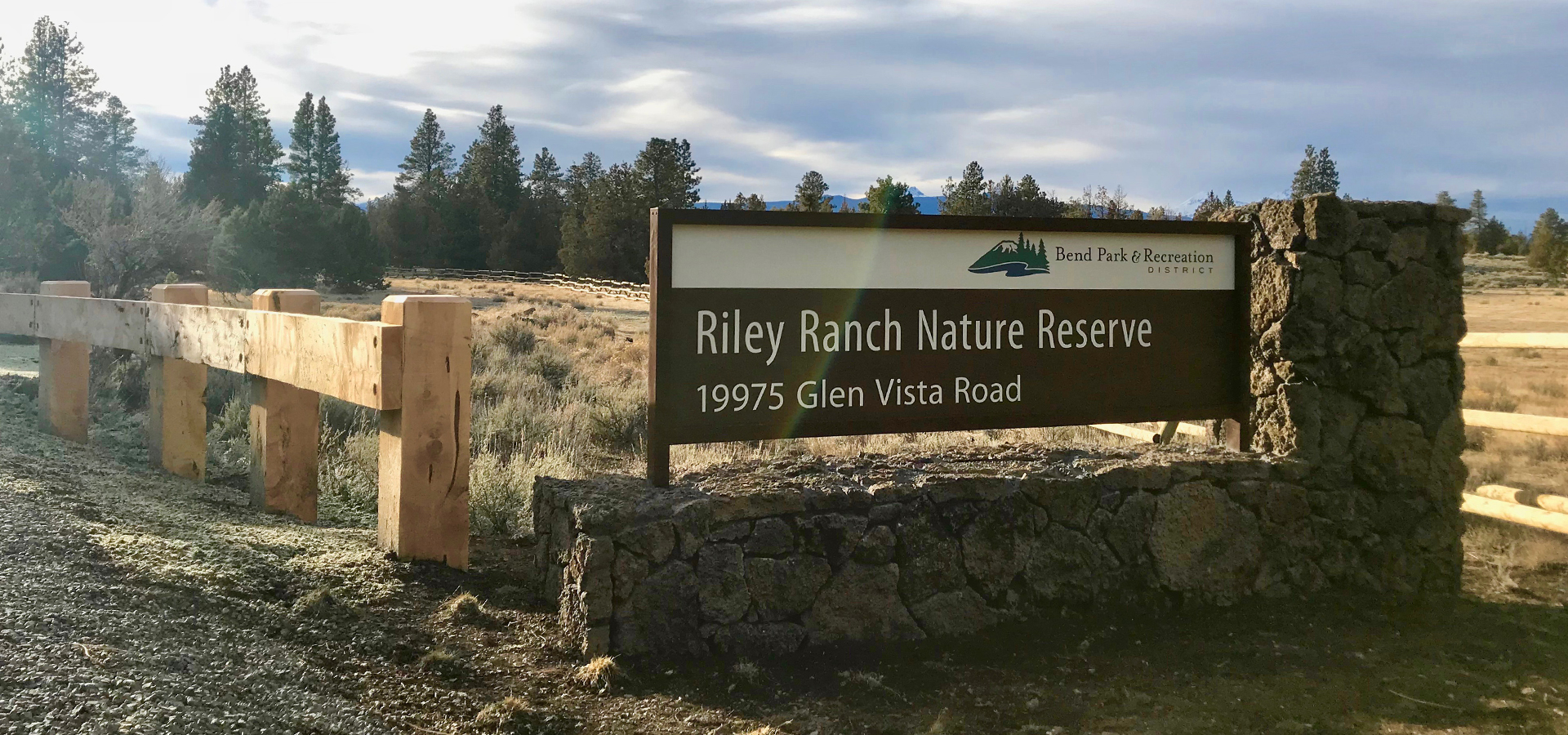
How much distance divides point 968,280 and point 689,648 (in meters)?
2.16

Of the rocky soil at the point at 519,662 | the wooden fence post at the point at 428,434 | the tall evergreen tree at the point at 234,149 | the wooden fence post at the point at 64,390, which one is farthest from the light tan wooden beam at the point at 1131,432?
the tall evergreen tree at the point at 234,149

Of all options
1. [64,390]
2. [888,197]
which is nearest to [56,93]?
[888,197]

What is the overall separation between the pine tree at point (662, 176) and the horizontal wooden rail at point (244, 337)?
50797 millimetres

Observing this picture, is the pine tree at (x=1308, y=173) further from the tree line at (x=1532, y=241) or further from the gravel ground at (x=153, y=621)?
the gravel ground at (x=153, y=621)

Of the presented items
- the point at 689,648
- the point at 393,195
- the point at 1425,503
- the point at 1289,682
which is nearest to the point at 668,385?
the point at 689,648

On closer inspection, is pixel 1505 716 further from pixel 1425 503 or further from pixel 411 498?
pixel 411 498

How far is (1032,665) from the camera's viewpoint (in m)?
4.36

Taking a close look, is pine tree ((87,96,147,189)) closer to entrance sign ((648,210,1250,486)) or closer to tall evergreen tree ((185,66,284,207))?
tall evergreen tree ((185,66,284,207))

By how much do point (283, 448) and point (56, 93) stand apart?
237 feet

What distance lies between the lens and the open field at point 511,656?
10.5 feet

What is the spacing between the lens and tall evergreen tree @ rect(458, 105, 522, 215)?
2822 inches

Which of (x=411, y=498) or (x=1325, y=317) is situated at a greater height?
(x=1325, y=317)

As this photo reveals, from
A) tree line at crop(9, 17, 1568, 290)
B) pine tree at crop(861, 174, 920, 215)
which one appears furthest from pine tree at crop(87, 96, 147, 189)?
pine tree at crop(861, 174, 920, 215)

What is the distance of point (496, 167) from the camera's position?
72.3 meters
